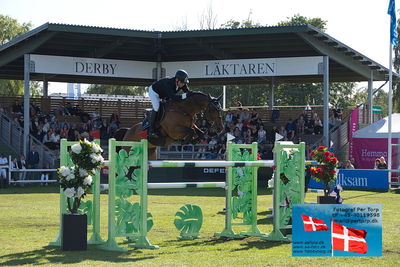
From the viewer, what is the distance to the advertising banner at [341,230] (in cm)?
657

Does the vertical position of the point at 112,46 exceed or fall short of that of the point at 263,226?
it exceeds it

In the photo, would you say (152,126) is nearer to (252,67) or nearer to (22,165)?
(22,165)

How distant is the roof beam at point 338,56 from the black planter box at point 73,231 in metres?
18.0

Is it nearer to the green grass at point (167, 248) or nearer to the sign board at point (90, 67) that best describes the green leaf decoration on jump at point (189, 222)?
the green grass at point (167, 248)

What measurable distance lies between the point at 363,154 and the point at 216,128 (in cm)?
1641

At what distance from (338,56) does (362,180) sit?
5969 millimetres

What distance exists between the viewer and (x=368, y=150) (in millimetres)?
26953

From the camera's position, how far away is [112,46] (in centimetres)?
2769

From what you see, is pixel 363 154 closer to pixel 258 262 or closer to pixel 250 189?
pixel 250 189

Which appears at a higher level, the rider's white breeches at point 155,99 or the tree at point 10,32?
the tree at point 10,32

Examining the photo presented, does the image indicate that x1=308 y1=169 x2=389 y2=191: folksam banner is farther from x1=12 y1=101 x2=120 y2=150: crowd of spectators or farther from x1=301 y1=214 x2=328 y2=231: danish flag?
x1=301 y1=214 x2=328 y2=231: danish flag

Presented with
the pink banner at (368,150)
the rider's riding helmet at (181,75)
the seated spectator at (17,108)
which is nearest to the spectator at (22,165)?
the seated spectator at (17,108)

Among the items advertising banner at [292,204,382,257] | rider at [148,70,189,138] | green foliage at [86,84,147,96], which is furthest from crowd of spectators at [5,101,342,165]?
green foliage at [86,84,147,96]

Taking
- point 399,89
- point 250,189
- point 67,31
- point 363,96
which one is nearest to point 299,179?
point 250,189
